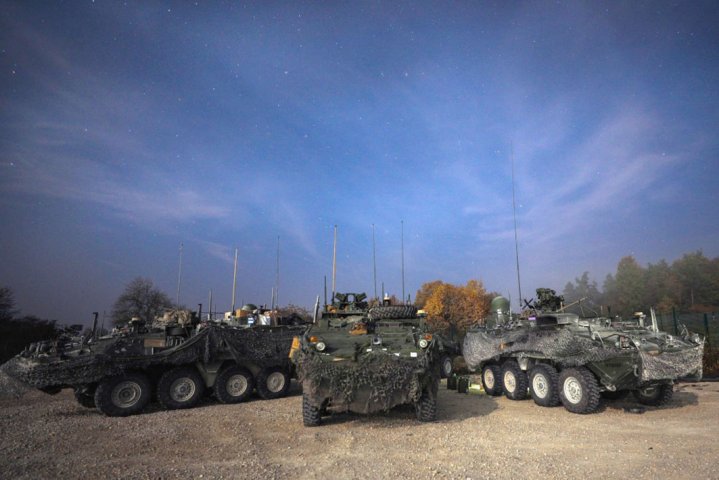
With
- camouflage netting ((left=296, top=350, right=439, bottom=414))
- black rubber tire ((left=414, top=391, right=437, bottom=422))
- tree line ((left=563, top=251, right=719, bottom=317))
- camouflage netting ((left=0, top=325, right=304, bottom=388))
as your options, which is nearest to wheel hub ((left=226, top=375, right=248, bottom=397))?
camouflage netting ((left=0, top=325, right=304, bottom=388))

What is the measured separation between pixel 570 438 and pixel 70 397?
13.8 metres

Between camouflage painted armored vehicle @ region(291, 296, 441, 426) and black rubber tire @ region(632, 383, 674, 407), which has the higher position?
camouflage painted armored vehicle @ region(291, 296, 441, 426)

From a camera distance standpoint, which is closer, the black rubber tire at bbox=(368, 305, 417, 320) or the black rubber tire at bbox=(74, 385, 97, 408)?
the black rubber tire at bbox=(74, 385, 97, 408)

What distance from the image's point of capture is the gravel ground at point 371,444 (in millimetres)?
6125

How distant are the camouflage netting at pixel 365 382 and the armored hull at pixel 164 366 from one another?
4.39m

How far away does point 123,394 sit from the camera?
10.9 meters

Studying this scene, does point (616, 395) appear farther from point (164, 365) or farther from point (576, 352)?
point (164, 365)

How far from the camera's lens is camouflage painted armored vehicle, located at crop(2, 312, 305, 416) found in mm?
10328

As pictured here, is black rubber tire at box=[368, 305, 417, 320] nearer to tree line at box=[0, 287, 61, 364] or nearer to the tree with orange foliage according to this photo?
tree line at box=[0, 287, 61, 364]

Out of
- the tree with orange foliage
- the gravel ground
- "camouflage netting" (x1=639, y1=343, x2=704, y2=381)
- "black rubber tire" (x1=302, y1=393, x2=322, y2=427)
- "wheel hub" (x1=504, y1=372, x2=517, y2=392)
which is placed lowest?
the gravel ground

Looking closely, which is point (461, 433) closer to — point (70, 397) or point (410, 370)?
point (410, 370)

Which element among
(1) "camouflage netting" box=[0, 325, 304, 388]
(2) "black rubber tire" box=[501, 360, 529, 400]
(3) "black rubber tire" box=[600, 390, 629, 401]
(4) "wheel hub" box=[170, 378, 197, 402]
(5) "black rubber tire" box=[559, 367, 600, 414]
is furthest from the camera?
(2) "black rubber tire" box=[501, 360, 529, 400]

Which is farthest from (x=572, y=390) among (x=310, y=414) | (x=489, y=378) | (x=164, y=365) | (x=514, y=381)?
(x=164, y=365)

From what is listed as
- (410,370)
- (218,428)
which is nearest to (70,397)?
(218,428)
